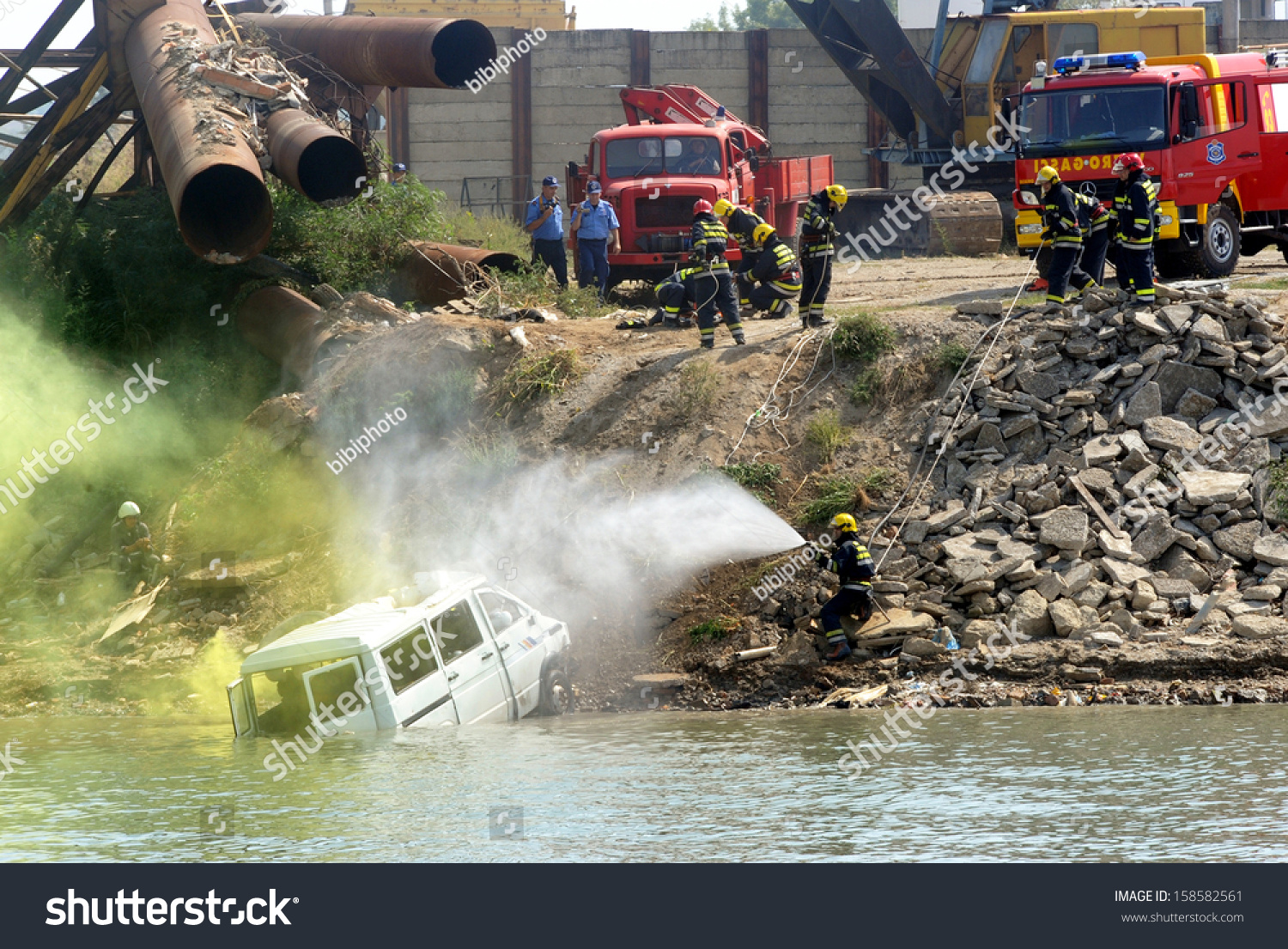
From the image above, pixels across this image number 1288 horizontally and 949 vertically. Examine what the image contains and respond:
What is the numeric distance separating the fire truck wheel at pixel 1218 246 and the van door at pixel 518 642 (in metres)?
9.81

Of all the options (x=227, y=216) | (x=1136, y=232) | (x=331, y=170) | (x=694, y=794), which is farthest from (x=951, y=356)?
(x=227, y=216)

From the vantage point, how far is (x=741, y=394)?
13.1 m

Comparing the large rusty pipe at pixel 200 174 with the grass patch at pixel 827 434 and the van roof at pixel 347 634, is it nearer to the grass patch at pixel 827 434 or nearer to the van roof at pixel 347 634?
the van roof at pixel 347 634

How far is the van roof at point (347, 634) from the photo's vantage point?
8.83m

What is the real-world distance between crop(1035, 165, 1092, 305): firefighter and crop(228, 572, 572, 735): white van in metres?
6.45

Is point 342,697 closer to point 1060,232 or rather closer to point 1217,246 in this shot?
point 1060,232

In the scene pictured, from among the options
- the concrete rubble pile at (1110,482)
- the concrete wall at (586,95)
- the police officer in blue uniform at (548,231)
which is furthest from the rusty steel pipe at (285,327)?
the concrete wall at (586,95)

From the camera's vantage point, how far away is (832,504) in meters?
11.8

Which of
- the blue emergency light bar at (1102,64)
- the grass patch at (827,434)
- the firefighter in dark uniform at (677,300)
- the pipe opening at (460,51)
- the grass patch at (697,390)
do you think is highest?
the pipe opening at (460,51)

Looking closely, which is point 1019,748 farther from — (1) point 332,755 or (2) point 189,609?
(2) point 189,609

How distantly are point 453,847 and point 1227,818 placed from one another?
400 cm

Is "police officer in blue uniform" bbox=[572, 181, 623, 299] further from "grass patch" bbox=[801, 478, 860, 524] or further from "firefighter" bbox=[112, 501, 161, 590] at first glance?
"firefighter" bbox=[112, 501, 161, 590]

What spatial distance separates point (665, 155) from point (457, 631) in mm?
11362

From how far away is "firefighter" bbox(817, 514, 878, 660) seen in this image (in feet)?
34.7
